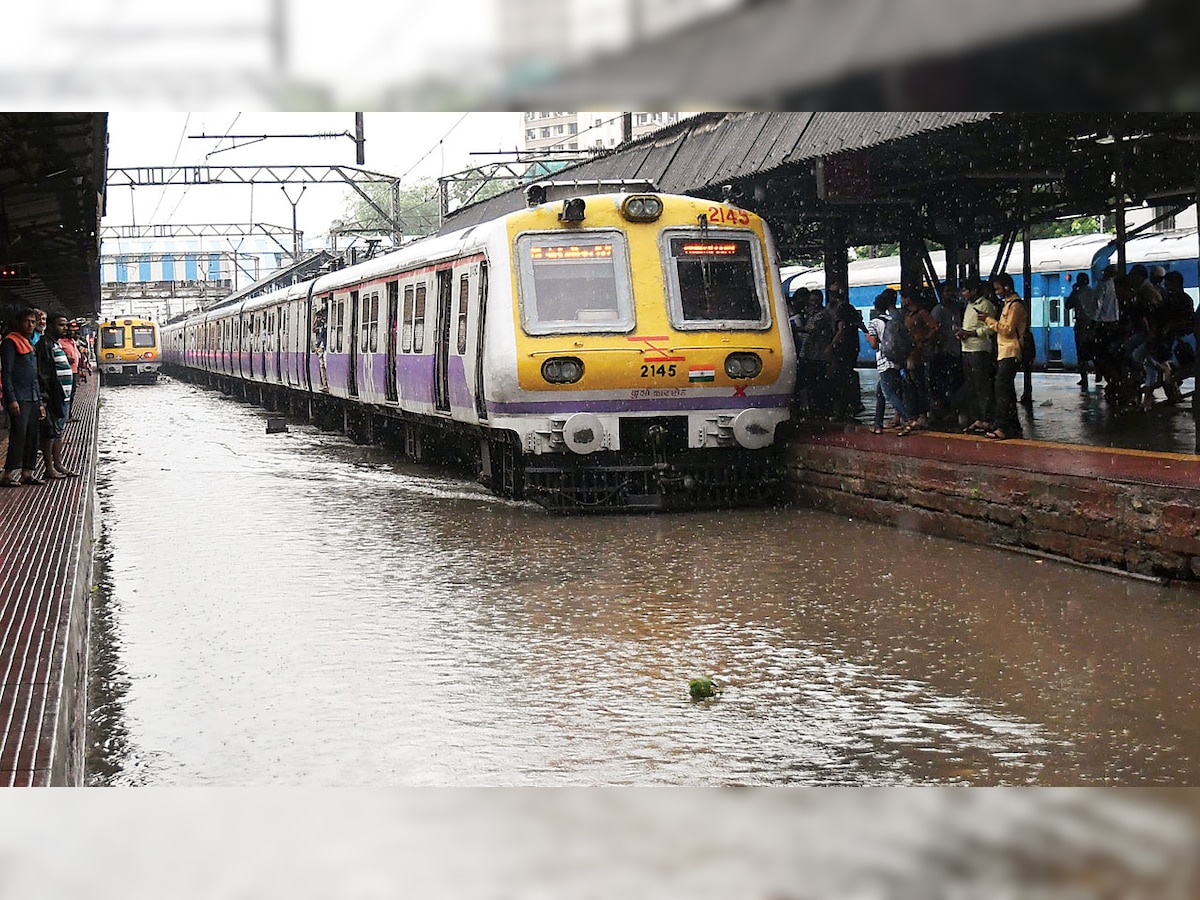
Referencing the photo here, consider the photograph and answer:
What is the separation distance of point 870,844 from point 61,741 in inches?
106

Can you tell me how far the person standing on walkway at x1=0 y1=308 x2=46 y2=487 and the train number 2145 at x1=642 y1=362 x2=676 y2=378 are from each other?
5.18 meters

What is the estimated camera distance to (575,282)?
1374 centimetres

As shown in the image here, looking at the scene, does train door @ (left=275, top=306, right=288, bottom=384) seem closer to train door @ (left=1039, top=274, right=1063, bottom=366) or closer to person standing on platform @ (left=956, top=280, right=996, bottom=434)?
train door @ (left=1039, top=274, right=1063, bottom=366)

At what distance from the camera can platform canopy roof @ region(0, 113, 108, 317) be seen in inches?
510

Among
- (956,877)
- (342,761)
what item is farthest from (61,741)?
(956,877)

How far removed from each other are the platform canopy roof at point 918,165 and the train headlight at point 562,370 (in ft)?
9.76

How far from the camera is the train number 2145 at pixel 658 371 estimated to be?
528 inches

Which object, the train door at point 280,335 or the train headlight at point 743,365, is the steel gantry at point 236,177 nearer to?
the train door at point 280,335

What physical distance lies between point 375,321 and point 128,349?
35546mm

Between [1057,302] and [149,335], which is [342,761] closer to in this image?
[1057,302]

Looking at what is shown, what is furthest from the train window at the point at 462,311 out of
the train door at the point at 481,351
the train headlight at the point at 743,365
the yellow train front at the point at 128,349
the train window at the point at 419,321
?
Answer: the yellow train front at the point at 128,349

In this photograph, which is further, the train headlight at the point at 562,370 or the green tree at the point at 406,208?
the green tree at the point at 406,208
